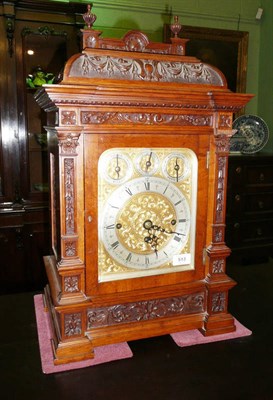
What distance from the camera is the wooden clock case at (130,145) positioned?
36.0 inches

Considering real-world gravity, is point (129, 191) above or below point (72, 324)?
above

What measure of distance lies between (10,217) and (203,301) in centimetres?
193

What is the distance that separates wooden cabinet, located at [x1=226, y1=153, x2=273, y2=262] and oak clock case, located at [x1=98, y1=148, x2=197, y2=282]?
6.80ft

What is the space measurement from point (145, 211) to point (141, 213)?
0.04 feet

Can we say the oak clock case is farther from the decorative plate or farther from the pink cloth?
the decorative plate

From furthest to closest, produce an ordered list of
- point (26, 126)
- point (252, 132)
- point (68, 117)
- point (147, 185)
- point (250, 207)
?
point (252, 132), point (250, 207), point (26, 126), point (147, 185), point (68, 117)

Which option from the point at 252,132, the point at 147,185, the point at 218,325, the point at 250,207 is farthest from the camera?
the point at 252,132

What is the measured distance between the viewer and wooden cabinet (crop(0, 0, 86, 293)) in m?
2.54

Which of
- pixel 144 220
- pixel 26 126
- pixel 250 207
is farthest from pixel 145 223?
pixel 250 207

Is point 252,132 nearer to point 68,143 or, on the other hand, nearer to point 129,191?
point 129,191

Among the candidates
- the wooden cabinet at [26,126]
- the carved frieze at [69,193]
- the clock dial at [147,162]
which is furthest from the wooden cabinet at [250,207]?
the carved frieze at [69,193]

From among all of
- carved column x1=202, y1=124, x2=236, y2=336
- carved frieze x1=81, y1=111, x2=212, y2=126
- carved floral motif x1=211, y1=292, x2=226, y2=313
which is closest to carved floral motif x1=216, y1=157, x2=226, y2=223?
carved column x1=202, y1=124, x2=236, y2=336

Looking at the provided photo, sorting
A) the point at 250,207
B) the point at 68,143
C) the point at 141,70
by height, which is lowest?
the point at 250,207

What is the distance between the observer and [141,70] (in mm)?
954
